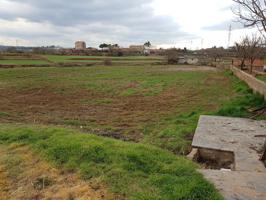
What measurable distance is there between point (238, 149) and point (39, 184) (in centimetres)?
353

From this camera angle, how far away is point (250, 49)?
23.5 metres

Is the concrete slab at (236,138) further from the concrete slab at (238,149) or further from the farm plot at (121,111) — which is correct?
the farm plot at (121,111)

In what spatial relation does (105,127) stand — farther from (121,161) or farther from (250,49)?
(250,49)

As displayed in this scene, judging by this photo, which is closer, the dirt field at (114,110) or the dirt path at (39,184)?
the dirt path at (39,184)

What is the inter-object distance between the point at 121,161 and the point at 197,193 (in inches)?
51.8

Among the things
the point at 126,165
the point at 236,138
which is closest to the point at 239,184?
the point at 126,165

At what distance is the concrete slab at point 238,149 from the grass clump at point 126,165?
279mm

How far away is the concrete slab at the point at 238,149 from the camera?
3.23m

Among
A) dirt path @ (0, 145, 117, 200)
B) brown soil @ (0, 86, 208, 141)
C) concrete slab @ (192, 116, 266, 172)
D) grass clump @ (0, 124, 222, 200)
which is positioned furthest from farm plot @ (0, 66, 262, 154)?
dirt path @ (0, 145, 117, 200)

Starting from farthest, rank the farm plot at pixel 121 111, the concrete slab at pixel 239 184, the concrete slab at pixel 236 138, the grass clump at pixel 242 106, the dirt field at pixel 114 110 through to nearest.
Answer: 1. the grass clump at pixel 242 106
2. the dirt field at pixel 114 110
3. the farm plot at pixel 121 111
4. the concrete slab at pixel 236 138
5. the concrete slab at pixel 239 184

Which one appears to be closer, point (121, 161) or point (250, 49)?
point (121, 161)

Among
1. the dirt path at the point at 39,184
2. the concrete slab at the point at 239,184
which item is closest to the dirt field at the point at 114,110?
the concrete slab at the point at 239,184

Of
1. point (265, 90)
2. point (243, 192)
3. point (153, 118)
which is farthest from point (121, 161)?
point (265, 90)

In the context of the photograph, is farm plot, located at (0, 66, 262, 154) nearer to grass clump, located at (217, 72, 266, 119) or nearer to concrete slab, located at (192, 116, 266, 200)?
grass clump, located at (217, 72, 266, 119)
